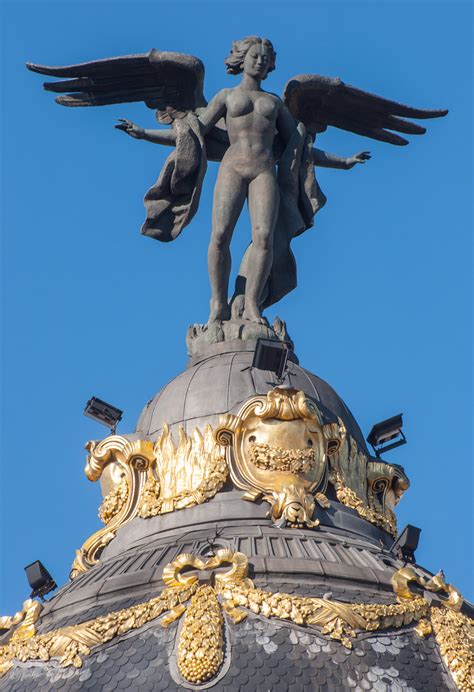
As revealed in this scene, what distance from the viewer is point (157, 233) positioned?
3516cm

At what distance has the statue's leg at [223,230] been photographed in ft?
109

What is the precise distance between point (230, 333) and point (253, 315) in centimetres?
76

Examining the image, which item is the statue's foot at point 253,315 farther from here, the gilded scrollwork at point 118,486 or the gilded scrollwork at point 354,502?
the gilded scrollwork at point 354,502

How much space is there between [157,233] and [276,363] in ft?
22.3

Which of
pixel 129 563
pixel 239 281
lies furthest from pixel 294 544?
pixel 239 281

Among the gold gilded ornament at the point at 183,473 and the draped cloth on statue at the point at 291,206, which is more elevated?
the draped cloth on statue at the point at 291,206

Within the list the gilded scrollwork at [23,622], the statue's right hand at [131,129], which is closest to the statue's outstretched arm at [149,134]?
the statue's right hand at [131,129]

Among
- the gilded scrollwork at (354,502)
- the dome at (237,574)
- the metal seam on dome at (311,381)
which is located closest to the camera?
the dome at (237,574)

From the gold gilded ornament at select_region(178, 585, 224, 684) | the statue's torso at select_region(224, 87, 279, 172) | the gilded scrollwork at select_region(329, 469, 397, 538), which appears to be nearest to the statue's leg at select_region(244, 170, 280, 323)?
the statue's torso at select_region(224, 87, 279, 172)

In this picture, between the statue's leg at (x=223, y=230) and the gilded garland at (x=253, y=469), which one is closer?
the gilded garland at (x=253, y=469)

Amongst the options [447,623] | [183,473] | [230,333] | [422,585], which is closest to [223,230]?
[230,333]

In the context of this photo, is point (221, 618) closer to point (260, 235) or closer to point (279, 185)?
point (260, 235)

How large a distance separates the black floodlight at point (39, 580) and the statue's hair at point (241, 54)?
1167cm

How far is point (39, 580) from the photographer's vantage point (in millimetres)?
29094
